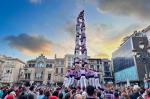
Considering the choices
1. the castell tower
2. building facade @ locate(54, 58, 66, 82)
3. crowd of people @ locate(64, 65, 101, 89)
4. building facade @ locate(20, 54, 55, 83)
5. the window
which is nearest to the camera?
crowd of people @ locate(64, 65, 101, 89)

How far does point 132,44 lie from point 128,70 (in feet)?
32.9

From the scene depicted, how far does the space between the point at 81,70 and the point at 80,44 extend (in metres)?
8.92

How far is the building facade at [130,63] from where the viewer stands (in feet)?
192

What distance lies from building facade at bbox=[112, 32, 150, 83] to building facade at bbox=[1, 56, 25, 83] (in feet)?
153

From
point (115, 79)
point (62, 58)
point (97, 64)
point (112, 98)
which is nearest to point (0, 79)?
point (62, 58)

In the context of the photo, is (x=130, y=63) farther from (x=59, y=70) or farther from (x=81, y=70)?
(x=81, y=70)

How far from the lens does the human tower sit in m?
31.7

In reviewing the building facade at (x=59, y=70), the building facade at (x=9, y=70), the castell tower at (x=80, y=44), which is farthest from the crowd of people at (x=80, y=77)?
the building facade at (x=9, y=70)

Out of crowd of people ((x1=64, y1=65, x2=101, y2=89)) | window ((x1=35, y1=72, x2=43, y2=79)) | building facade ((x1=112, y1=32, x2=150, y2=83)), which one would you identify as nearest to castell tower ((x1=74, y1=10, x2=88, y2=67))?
crowd of people ((x1=64, y1=65, x2=101, y2=89))

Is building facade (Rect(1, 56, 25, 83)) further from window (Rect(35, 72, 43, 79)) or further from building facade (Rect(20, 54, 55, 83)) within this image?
window (Rect(35, 72, 43, 79))

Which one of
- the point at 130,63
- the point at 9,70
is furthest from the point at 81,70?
the point at 9,70

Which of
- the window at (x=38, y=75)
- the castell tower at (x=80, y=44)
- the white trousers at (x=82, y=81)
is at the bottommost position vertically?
the white trousers at (x=82, y=81)

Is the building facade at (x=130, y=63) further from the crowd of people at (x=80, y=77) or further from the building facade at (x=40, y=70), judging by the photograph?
the building facade at (x=40, y=70)

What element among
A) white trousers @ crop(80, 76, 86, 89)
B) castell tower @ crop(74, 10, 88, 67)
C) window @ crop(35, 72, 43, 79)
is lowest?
white trousers @ crop(80, 76, 86, 89)
